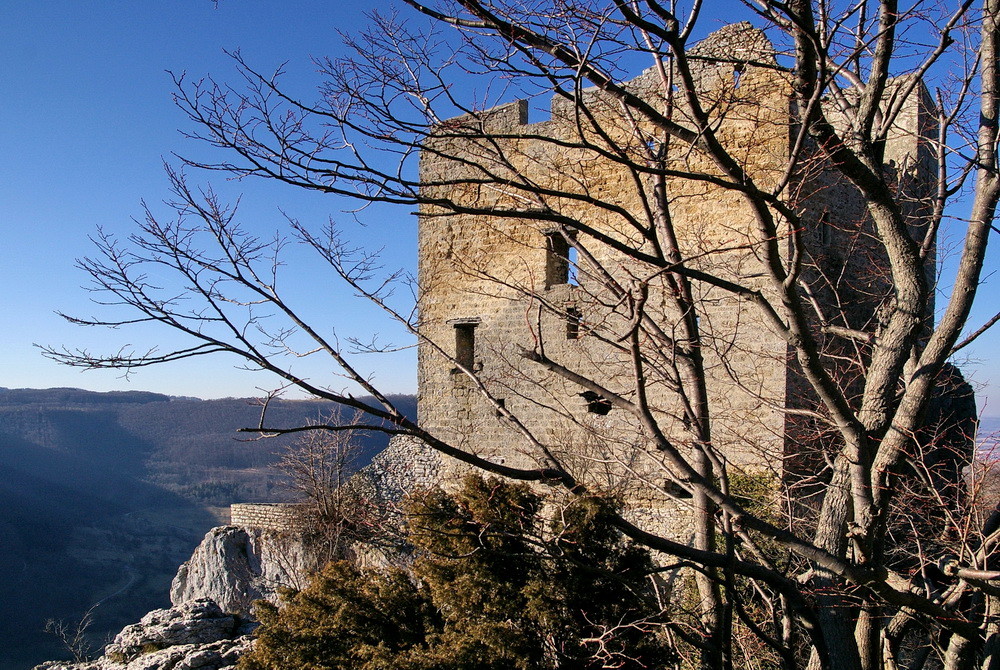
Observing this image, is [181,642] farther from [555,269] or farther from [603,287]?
[603,287]

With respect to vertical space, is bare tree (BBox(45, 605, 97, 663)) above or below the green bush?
below

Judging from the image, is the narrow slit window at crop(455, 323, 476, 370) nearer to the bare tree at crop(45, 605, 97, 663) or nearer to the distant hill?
the bare tree at crop(45, 605, 97, 663)

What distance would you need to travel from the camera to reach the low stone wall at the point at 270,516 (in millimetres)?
13223

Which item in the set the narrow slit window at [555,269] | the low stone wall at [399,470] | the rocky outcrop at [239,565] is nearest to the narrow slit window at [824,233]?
the narrow slit window at [555,269]

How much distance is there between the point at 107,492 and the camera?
209 feet

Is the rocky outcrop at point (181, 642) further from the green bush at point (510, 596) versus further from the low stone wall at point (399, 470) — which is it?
the green bush at point (510, 596)

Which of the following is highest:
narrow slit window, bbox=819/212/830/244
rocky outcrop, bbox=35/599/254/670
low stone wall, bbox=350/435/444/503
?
narrow slit window, bbox=819/212/830/244

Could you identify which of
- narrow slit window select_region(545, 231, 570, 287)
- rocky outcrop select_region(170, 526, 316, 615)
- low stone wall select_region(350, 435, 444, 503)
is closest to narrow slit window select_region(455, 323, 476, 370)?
narrow slit window select_region(545, 231, 570, 287)

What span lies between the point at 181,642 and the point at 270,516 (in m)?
3.95

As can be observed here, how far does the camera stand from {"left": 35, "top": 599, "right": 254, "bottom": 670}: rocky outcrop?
9.03m

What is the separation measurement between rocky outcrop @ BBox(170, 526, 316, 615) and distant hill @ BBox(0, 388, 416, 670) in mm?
15973

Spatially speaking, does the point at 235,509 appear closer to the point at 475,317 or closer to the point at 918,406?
the point at 475,317

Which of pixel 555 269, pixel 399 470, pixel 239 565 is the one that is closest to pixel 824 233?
pixel 555 269

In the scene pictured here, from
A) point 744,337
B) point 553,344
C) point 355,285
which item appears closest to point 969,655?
point 744,337
